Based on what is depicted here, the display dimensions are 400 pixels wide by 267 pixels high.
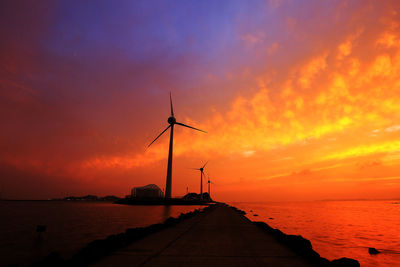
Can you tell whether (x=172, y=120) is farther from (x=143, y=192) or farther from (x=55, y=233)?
(x=143, y=192)

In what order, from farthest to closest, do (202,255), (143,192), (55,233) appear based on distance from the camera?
(143,192)
(55,233)
(202,255)

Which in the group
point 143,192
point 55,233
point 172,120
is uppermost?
point 172,120

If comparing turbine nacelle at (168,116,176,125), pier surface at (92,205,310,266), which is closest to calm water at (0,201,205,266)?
pier surface at (92,205,310,266)

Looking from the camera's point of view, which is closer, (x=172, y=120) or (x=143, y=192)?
(x=172, y=120)

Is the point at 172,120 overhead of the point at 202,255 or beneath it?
overhead

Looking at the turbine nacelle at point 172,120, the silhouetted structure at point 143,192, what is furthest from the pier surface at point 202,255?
the silhouetted structure at point 143,192

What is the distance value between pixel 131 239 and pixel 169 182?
87.1 metres

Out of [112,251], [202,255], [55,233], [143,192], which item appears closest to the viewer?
[202,255]

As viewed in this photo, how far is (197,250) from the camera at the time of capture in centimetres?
1328

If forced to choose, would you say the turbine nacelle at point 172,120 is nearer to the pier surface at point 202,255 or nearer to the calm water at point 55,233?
the calm water at point 55,233

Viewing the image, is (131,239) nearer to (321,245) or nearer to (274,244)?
(274,244)

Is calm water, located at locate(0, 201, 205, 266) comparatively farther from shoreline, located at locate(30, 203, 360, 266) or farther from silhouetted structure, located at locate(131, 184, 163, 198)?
silhouetted structure, located at locate(131, 184, 163, 198)

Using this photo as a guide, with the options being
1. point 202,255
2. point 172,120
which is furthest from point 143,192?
point 202,255

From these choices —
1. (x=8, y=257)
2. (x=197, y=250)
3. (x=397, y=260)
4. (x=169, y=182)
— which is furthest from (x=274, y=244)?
(x=169, y=182)
